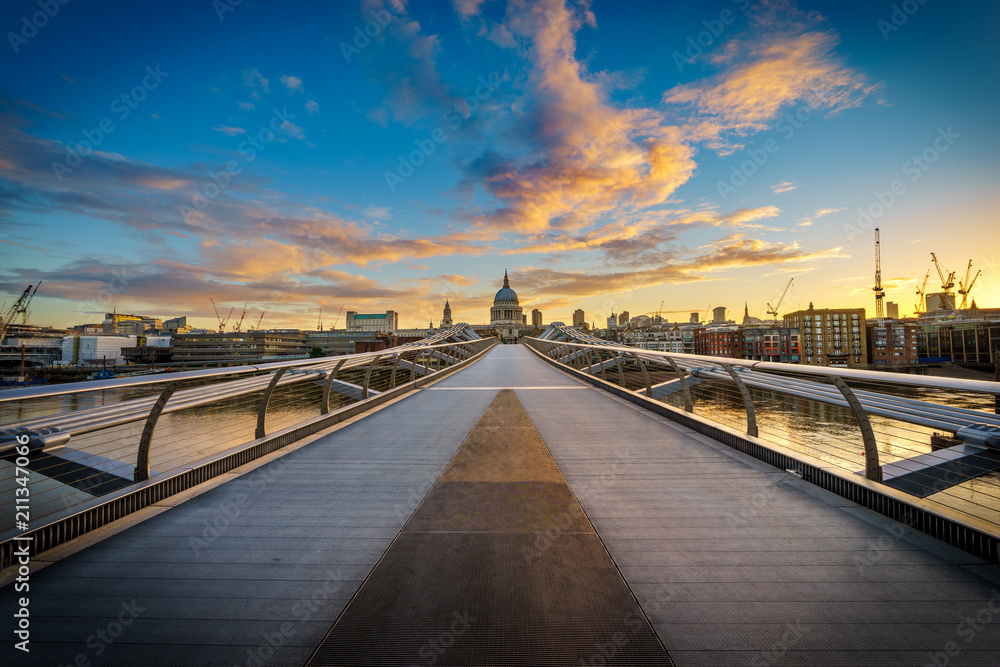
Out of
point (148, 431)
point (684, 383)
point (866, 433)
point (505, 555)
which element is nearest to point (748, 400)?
point (866, 433)

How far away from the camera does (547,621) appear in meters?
2.42

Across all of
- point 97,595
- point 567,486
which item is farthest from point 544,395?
point 97,595

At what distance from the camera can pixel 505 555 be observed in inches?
122

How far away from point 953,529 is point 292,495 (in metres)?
5.79

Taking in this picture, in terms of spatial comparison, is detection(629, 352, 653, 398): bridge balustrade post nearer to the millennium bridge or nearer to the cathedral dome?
the millennium bridge

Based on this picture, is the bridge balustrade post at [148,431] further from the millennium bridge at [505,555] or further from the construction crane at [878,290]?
the construction crane at [878,290]

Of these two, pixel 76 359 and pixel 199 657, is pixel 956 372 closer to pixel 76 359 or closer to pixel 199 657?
pixel 199 657

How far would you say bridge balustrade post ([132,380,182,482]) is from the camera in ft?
13.0

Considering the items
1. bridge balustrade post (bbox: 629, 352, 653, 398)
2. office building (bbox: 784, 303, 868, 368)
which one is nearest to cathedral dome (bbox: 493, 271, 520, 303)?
office building (bbox: 784, 303, 868, 368)

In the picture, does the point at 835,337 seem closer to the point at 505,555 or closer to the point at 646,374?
the point at 646,374

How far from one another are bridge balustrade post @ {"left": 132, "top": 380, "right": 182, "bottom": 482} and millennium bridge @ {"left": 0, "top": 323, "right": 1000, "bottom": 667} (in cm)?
3

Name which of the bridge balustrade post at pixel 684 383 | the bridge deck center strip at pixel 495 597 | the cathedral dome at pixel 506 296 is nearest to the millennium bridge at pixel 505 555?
the bridge deck center strip at pixel 495 597

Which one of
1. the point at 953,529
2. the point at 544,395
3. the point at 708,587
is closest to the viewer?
the point at 708,587

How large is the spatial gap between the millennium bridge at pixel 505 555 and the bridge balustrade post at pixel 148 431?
0.03 meters
